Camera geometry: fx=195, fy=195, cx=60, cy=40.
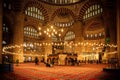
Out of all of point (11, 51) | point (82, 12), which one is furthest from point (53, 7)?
point (11, 51)

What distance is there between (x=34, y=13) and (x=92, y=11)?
11.8 m

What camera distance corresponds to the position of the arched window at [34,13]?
39.2 meters

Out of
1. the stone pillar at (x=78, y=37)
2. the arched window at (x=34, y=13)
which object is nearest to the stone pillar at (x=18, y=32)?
the arched window at (x=34, y=13)

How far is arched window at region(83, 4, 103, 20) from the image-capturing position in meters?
38.6

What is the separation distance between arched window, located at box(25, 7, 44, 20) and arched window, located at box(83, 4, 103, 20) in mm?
9147

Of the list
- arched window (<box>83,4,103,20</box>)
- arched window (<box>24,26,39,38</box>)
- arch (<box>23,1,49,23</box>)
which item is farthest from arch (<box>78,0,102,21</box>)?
arched window (<box>24,26,39,38</box>)

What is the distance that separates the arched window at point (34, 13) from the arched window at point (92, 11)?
30.0ft

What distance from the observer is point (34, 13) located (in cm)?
3997

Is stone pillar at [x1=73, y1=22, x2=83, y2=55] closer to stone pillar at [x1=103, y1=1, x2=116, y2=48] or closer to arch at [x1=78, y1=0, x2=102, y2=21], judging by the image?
arch at [x1=78, y1=0, x2=102, y2=21]

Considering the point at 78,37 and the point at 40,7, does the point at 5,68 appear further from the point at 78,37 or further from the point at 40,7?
the point at 40,7

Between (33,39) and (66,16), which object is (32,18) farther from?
(66,16)

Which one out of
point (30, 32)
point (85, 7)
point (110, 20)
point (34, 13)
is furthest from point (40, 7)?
point (110, 20)

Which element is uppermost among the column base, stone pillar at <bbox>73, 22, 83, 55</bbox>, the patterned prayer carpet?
stone pillar at <bbox>73, 22, 83, 55</bbox>

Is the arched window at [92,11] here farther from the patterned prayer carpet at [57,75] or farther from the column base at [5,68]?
the column base at [5,68]
